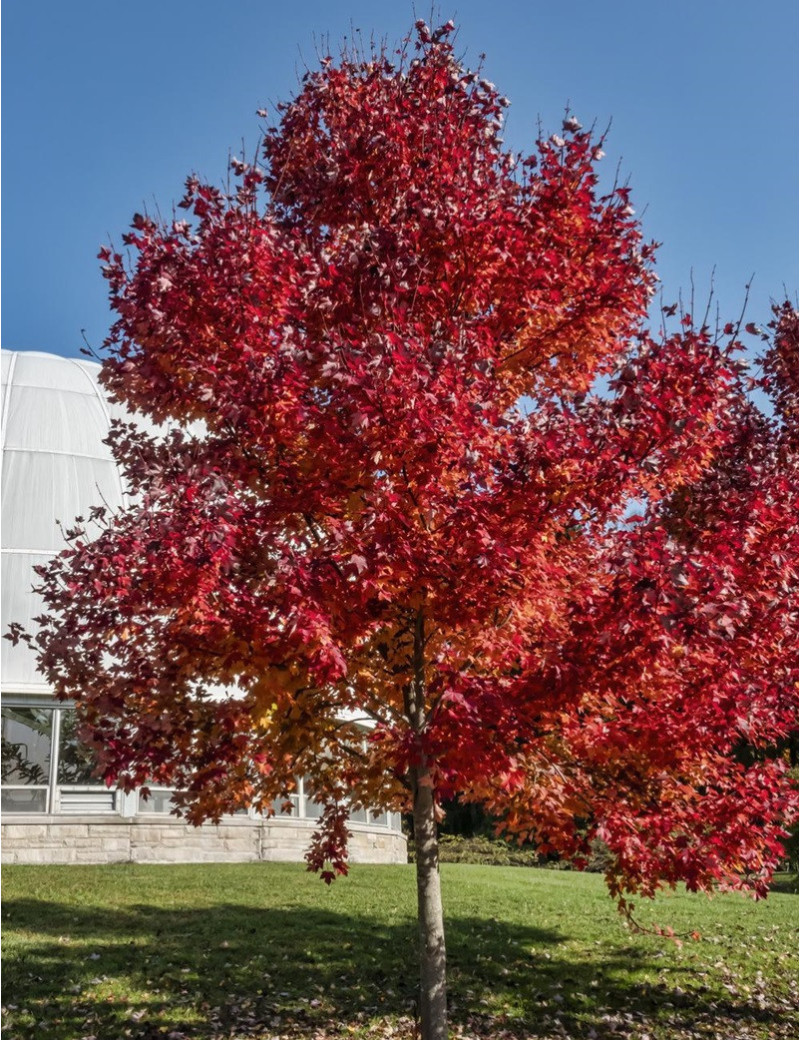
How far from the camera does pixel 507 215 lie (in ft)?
23.8

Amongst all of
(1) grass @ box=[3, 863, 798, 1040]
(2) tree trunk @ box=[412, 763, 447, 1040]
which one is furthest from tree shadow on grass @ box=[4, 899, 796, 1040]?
(2) tree trunk @ box=[412, 763, 447, 1040]

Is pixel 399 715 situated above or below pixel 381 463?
below

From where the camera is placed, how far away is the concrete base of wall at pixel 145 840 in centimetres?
1839

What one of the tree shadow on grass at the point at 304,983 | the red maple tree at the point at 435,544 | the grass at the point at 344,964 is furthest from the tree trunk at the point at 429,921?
the tree shadow on grass at the point at 304,983

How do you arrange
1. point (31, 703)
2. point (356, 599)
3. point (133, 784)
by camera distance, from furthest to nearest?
point (31, 703), point (133, 784), point (356, 599)

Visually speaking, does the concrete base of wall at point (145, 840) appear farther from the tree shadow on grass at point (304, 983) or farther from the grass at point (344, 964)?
the tree shadow on grass at point (304, 983)

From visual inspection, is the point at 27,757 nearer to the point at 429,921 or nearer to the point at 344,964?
the point at 344,964

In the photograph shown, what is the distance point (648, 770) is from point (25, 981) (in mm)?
6658

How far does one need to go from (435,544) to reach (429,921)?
10.2 ft

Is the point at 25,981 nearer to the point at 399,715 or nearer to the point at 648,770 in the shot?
the point at 399,715

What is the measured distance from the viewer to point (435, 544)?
618cm

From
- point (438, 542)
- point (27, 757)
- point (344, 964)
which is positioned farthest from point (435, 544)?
point (27, 757)

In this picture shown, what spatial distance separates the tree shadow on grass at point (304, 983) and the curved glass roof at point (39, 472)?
8496 mm

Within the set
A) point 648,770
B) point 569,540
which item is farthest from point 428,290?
point 648,770
